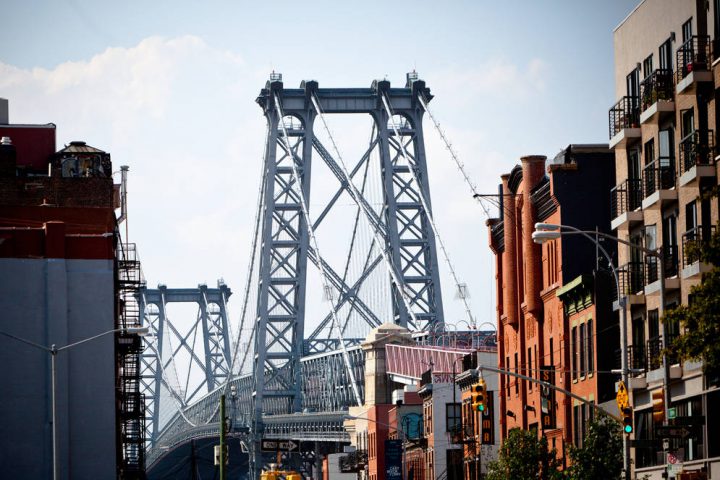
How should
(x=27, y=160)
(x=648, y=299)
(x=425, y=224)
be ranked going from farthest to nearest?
(x=425, y=224) < (x=27, y=160) < (x=648, y=299)

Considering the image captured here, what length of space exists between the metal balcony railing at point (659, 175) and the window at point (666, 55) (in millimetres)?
2757

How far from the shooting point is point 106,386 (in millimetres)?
78875

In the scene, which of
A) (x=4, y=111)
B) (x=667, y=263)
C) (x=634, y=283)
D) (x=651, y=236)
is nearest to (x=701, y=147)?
(x=667, y=263)

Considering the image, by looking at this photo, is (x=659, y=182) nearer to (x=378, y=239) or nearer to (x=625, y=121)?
(x=625, y=121)

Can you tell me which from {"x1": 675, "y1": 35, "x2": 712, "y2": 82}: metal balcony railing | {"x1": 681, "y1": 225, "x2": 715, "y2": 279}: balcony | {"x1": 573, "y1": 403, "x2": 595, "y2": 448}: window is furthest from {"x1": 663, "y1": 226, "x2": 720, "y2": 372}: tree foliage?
{"x1": 573, "y1": 403, "x2": 595, "y2": 448}: window

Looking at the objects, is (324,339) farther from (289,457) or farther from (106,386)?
(106,386)

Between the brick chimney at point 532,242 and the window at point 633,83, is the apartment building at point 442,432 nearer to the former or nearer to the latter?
the brick chimney at point 532,242

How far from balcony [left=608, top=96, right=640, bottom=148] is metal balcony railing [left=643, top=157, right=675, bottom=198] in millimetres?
1734

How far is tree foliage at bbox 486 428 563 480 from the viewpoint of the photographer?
209 feet

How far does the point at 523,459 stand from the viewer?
210 feet

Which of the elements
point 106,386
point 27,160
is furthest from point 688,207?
point 27,160

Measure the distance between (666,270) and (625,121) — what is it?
6.30 meters

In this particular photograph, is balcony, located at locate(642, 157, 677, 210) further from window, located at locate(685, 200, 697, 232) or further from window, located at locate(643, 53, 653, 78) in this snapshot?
window, located at locate(643, 53, 653, 78)

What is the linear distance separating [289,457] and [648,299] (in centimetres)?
11803
